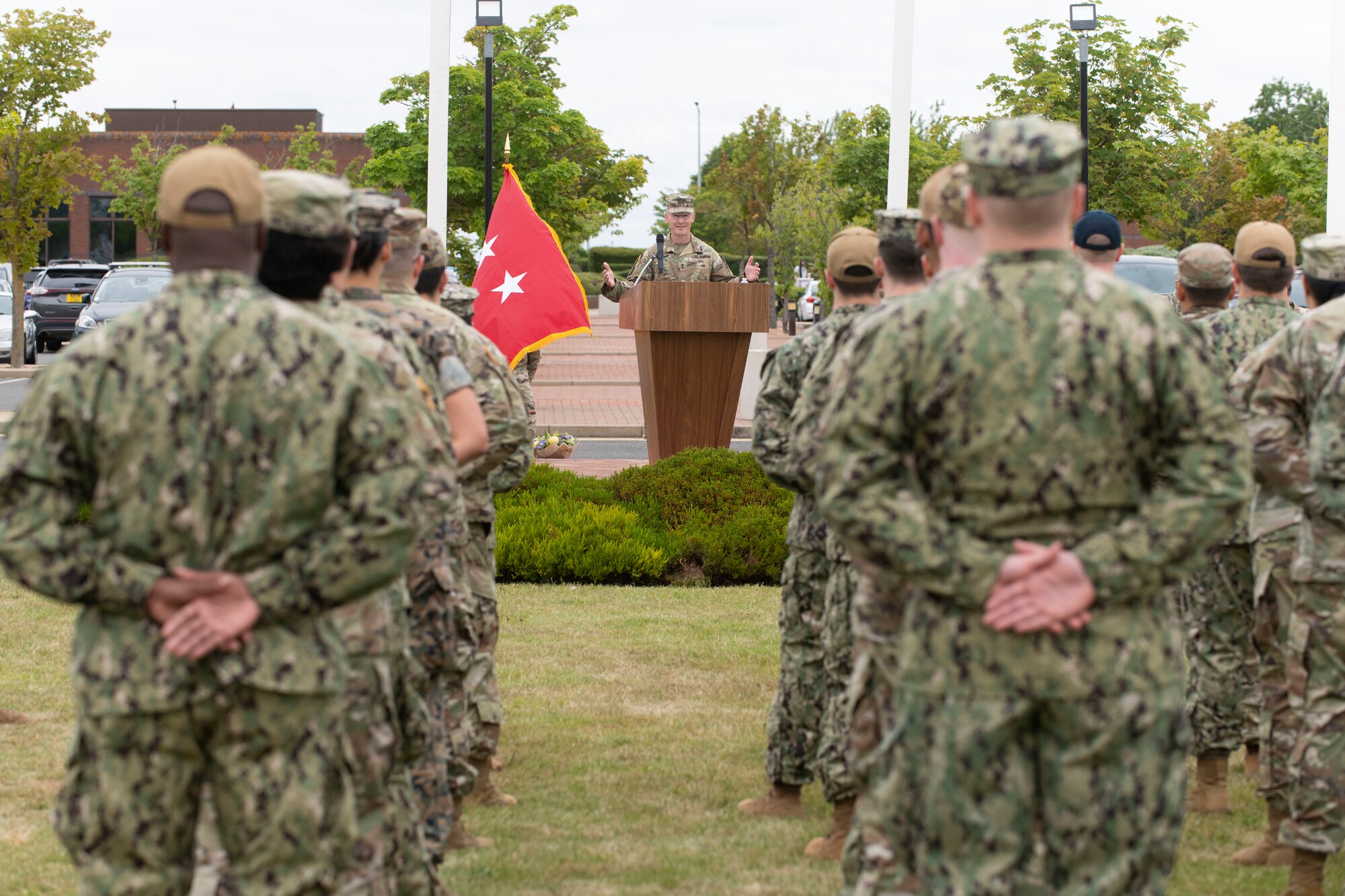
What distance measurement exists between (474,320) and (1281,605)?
8.53m

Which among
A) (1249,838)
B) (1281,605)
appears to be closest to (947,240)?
(1281,605)

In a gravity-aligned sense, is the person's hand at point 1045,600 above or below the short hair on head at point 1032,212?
below

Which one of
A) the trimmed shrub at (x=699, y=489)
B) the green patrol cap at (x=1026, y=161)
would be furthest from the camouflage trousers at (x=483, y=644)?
the trimmed shrub at (x=699, y=489)

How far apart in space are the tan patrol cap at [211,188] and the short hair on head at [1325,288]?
3.74 metres

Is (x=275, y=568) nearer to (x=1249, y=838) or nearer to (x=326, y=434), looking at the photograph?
(x=326, y=434)

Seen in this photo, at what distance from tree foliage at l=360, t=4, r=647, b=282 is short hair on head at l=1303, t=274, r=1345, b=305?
986 inches

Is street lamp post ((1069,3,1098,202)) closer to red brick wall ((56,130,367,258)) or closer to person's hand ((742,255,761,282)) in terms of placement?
person's hand ((742,255,761,282))

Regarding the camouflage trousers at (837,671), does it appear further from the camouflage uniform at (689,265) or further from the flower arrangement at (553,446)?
the flower arrangement at (553,446)

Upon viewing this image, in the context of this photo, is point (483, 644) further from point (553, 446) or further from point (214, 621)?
point (553, 446)

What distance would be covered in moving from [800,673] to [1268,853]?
5.77ft

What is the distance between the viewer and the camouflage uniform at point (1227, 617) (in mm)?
6125

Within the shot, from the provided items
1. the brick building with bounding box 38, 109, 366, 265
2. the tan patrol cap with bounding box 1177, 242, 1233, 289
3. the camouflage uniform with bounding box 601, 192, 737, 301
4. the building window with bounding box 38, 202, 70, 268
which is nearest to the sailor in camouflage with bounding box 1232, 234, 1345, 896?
the tan patrol cap with bounding box 1177, 242, 1233, 289

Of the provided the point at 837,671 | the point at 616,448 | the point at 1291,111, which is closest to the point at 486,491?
the point at 837,671

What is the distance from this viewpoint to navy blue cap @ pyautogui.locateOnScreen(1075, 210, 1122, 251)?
22.3 ft
